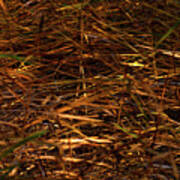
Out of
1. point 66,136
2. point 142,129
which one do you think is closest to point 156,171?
point 142,129

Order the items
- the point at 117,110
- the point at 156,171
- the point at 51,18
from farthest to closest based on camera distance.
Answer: the point at 51,18
the point at 117,110
the point at 156,171

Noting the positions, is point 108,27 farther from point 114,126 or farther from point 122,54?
point 114,126

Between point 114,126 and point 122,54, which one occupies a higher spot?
point 122,54

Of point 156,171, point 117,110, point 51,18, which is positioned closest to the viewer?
point 156,171

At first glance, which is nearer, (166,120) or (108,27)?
(166,120)

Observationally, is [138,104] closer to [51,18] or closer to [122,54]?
[122,54]

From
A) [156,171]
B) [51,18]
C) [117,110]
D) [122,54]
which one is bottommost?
[156,171]

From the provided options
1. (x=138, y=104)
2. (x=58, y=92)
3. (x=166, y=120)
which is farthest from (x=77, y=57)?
(x=166, y=120)

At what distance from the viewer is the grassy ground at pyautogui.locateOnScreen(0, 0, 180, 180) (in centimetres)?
71

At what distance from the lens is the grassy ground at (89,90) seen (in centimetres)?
71

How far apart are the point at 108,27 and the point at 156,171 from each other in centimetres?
51

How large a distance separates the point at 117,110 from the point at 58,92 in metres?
0.21

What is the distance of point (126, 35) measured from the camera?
861 millimetres

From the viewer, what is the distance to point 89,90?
31.1 inches
